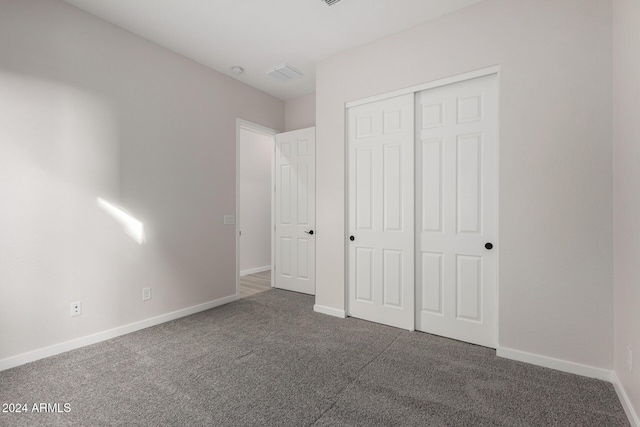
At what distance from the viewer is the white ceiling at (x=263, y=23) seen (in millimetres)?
2592

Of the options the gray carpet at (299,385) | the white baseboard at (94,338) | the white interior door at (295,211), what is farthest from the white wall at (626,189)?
the white baseboard at (94,338)

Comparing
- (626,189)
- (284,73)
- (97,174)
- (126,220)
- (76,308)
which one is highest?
(284,73)

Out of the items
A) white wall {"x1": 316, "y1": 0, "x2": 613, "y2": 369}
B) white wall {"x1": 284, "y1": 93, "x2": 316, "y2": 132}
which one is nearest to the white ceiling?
white wall {"x1": 316, "y1": 0, "x2": 613, "y2": 369}

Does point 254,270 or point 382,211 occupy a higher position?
point 382,211

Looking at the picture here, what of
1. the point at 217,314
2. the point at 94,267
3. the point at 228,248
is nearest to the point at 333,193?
the point at 228,248

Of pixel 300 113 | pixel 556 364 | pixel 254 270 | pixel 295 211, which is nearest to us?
pixel 556 364

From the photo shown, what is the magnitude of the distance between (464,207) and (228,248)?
292cm

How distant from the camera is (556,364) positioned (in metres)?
2.21

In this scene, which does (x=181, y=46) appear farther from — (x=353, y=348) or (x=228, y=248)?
(x=353, y=348)

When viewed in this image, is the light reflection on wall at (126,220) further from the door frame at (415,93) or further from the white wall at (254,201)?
the white wall at (254,201)

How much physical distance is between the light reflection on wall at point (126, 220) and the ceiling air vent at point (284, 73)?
2.42 metres

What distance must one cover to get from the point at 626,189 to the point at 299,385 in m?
2.42

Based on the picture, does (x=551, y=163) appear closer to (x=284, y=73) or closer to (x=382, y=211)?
(x=382, y=211)

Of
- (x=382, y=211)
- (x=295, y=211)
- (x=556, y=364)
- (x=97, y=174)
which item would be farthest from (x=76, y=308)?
(x=556, y=364)
